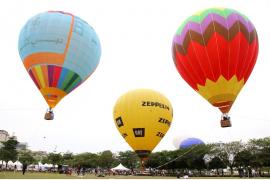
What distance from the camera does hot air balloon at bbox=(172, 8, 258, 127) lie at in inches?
680

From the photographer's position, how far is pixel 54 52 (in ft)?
58.5

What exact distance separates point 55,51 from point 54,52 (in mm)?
77

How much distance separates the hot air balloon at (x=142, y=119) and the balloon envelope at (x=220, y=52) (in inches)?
222

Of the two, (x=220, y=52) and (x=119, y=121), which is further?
(x=119, y=121)

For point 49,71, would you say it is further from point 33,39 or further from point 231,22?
point 231,22

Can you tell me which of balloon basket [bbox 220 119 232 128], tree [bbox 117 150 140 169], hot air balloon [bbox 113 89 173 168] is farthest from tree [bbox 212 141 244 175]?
balloon basket [bbox 220 119 232 128]

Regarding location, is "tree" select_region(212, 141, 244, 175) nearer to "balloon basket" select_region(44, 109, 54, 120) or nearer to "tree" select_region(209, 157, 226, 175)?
"tree" select_region(209, 157, 226, 175)

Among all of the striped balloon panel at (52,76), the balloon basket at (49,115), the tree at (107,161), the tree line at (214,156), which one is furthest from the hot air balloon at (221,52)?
the tree at (107,161)

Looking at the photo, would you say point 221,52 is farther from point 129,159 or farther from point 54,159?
point 54,159

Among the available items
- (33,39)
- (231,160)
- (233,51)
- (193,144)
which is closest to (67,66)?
(33,39)

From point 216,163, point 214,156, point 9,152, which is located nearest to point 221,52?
point 214,156

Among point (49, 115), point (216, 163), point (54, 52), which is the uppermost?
point (54, 52)

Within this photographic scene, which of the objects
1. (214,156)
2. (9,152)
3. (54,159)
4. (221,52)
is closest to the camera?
(221,52)

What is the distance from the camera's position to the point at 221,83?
1747cm
